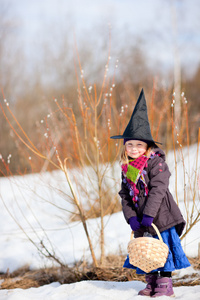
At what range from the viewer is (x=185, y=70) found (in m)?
15.3

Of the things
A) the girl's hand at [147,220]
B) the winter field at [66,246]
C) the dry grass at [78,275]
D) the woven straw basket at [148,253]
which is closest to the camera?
the woven straw basket at [148,253]

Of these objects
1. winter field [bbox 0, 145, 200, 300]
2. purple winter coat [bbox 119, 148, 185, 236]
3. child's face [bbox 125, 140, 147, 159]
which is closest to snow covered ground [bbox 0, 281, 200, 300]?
winter field [bbox 0, 145, 200, 300]

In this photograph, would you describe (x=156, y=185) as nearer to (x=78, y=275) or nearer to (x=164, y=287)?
(x=164, y=287)

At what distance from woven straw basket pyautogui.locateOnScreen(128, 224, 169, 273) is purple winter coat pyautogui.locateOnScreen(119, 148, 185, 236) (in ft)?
0.60

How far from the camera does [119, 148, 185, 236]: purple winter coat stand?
7.45 ft

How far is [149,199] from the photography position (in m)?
2.28

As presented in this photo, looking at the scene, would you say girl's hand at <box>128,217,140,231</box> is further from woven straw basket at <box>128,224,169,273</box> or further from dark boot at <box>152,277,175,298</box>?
dark boot at <box>152,277,175,298</box>

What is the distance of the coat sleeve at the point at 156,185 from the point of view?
2252 millimetres

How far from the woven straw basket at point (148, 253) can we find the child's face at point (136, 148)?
638 mm

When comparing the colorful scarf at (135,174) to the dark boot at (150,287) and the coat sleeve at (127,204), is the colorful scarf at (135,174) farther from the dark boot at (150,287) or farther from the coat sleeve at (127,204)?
the dark boot at (150,287)

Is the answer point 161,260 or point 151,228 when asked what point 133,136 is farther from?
point 161,260

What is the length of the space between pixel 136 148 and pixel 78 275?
1550mm

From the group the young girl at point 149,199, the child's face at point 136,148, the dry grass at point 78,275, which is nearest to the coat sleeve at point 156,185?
the young girl at point 149,199

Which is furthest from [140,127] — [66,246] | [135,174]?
[66,246]
